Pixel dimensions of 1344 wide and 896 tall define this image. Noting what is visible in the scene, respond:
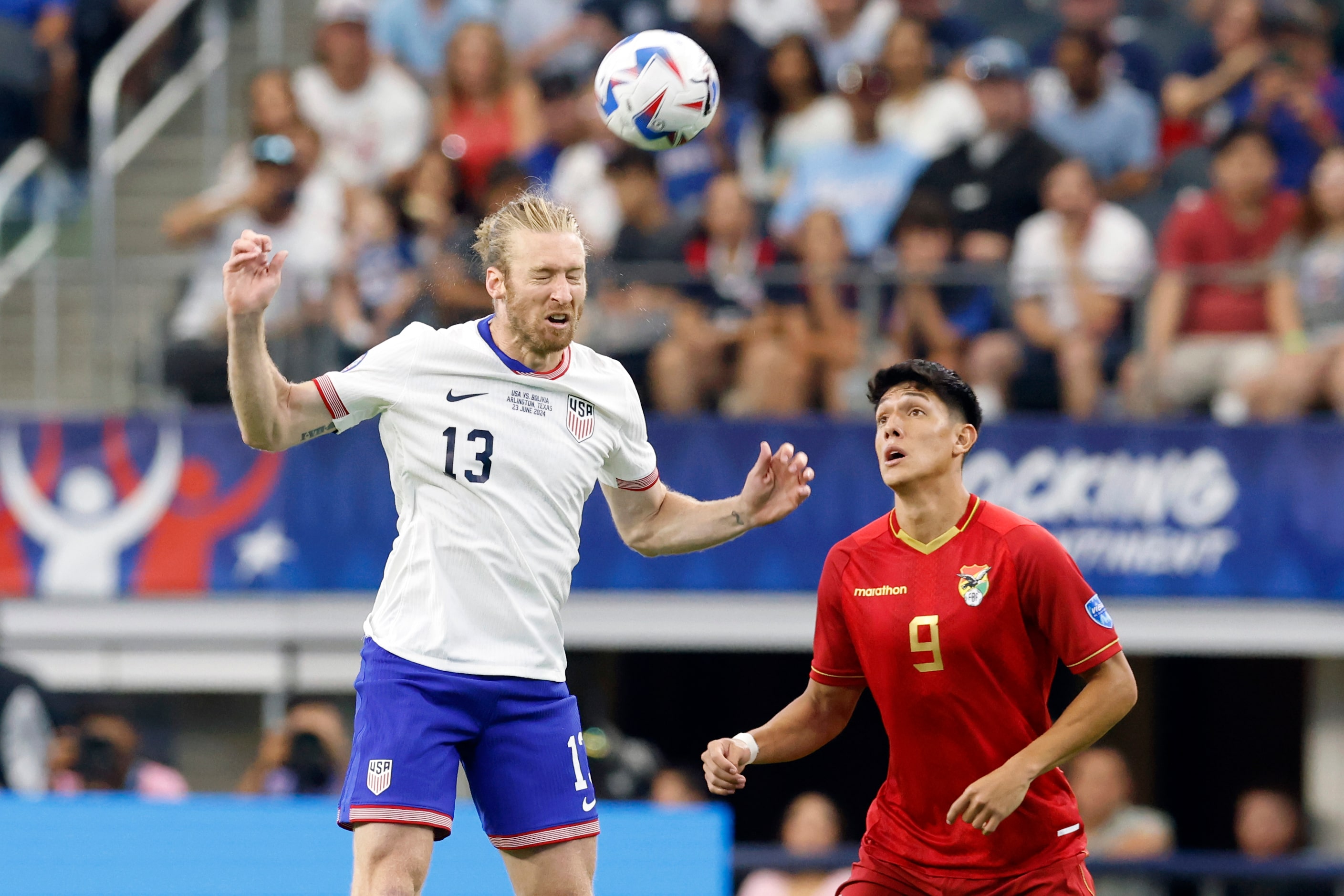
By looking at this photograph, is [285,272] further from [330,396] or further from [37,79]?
[330,396]

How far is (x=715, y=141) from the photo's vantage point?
1151cm

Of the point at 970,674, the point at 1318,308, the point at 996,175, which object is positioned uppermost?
the point at 996,175

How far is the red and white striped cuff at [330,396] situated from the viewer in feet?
16.9

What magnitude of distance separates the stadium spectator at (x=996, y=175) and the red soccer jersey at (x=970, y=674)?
5357 mm

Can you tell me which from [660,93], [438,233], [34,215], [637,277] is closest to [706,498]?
[637,277]

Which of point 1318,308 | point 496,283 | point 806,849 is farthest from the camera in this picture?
point 806,849

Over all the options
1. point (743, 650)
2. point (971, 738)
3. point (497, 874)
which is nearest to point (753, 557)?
point (743, 650)

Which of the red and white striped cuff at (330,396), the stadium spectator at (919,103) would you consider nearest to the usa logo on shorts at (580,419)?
the red and white striped cuff at (330,396)

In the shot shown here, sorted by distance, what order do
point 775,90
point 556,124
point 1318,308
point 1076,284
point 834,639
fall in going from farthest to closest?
point 775,90 → point 556,124 → point 1076,284 → point 1318,308 → point 834,639

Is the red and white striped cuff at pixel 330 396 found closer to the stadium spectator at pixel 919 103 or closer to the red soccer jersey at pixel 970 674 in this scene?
the red soccer jersey at pixel 970 674

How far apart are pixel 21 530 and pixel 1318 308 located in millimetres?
7480

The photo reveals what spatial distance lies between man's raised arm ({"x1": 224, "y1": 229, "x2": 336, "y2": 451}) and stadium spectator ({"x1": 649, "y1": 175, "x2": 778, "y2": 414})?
5.03 m

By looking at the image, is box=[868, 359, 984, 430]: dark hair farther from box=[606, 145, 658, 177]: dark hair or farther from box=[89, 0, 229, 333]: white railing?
box=[89, 0, 229, 333]: white railing

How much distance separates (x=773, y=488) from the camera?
559 centimetres
